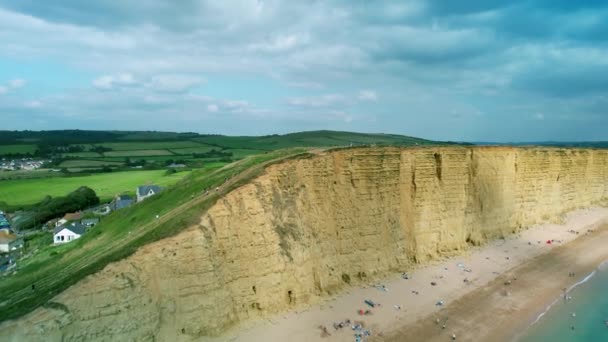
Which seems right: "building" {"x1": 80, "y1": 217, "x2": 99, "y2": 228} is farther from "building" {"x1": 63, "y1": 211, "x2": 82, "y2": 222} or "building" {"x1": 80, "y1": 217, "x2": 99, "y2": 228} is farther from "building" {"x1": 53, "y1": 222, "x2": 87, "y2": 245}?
"building" {"x1": 53, "y1": 222, "x2": 87, "y2": 245}

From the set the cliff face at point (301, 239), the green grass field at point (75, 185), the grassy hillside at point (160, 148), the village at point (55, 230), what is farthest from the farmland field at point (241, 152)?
the cliff face at point (301, 239)

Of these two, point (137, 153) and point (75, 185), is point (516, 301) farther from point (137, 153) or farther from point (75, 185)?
point (137, 153)

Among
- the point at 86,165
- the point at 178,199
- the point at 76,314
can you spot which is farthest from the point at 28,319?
the point at 86,165

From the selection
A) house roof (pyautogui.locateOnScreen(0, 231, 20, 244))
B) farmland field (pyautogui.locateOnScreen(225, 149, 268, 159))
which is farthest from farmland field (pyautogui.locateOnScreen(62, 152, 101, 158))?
house roof (pyautogui.locateOnScreen(0, 231, 20, 244))

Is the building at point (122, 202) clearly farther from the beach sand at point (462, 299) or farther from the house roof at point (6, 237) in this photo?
the beach sand at point (462, 299)

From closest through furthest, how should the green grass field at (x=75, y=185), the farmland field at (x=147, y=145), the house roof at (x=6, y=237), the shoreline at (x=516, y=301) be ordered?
1. the shoreline at (x=516, y=301)
2. the house roof at (x=6, y=237)
3. the green grass field at (x=75, y=185)
4. the farmland field at (x=147, y=145)
